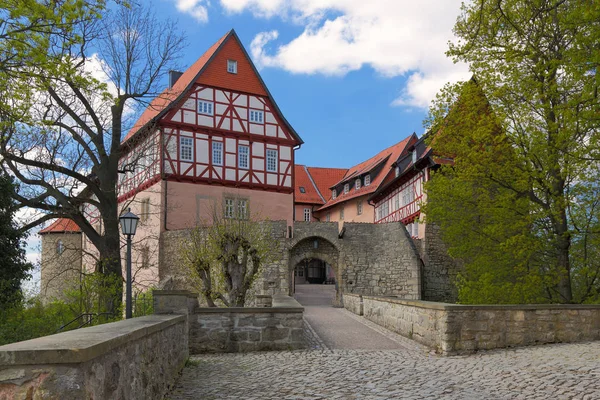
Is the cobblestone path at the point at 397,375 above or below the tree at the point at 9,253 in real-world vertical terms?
below

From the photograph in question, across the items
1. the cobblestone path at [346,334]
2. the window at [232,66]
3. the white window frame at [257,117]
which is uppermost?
the window at [232,66]

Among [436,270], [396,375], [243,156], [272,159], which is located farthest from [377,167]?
[396,375]

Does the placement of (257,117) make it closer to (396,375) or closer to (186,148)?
(186,148)

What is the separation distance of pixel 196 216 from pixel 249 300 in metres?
5.48

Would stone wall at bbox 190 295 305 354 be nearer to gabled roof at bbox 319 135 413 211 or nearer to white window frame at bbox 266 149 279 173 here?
white window frame at bbox 266 149 279 173

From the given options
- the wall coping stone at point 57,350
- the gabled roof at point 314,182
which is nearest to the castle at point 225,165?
the gabled roof at point 314,182

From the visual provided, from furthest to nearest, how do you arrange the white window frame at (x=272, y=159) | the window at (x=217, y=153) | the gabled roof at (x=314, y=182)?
the gabled roof at (x=314, y=182)
the white window frame at (x=272, y=159)
the window at (x=217, y=153)

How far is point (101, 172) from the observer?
17.2m

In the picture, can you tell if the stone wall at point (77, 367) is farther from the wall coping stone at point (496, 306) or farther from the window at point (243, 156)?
the window at point (243, 156)

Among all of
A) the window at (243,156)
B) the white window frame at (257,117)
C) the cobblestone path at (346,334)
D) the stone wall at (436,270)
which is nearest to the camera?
the cobblestone path at (346,334)

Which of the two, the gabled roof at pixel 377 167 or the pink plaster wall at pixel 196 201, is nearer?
the pink plaster wall at pixel 196 201

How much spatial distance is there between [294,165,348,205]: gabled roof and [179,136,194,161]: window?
61.5ft

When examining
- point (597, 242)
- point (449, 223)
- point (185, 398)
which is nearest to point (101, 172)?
point (449, 223)

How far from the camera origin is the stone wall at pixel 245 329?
10609 mm
